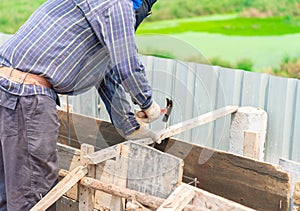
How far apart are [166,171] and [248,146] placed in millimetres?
825

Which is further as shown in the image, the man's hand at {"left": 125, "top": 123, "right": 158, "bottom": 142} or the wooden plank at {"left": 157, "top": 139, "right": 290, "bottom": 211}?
the man's hand at {"left": 125, "top": 123, "right": 158, "bottom": 142}

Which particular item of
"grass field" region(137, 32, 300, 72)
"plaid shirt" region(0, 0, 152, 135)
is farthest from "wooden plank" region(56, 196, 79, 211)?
"grass field" region(137, 32, 300, 72)

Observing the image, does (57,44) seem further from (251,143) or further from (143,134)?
(251,143)

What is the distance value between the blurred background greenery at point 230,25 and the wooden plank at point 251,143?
1245 centimetres

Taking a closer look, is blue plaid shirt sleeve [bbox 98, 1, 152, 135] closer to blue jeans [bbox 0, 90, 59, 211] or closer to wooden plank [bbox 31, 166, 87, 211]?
blue jeans [bbox 0, 90, 59, 211]

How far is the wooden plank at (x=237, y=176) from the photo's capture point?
273 centimetres

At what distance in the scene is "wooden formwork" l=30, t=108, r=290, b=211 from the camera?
258 centimetres

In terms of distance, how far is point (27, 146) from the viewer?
105 inches

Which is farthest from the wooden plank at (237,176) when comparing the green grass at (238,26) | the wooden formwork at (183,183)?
the green grass at (238,26)

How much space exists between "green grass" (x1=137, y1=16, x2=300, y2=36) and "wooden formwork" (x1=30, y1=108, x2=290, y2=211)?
14283 mm

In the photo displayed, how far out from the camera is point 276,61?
603 inches

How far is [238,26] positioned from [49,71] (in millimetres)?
17485

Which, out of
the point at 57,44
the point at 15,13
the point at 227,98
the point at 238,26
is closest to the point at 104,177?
the point at 57,44

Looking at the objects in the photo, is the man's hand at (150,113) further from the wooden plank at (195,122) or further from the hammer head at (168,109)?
the wooden plank at (195,122)
